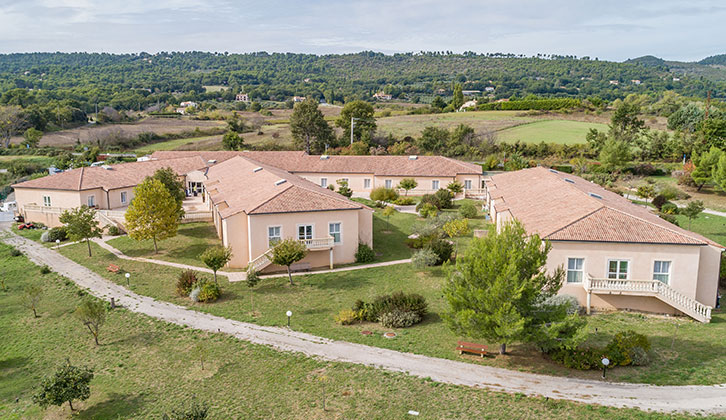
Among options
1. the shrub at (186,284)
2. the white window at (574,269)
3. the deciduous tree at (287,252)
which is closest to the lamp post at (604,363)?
the white window at (574,269)

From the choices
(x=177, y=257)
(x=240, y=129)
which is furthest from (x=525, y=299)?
(x=240, y=129)

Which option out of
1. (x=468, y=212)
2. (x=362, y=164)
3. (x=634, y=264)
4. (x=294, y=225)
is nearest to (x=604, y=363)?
(x=634, y=264)

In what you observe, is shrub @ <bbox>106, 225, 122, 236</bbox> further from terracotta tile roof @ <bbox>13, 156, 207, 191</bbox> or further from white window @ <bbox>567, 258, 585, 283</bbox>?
white window @ <bbox>567, 258, 585, 283</bbox>

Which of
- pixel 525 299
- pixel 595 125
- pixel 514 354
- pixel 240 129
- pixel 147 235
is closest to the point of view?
pixel 525 299

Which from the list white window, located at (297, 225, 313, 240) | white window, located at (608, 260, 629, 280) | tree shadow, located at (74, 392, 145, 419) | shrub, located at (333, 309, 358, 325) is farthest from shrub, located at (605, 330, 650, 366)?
white window, located at (297, 225, 313, 240)

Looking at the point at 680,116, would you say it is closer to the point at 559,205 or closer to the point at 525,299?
the point at 559,205

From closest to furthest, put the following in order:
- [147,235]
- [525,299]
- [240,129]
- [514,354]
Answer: [525,299]
[514,354]
[147,235]
[240,129]
